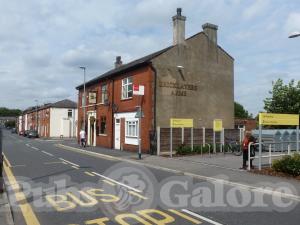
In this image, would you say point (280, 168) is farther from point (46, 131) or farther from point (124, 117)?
point (46, 131)

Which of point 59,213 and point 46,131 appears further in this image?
point 46,131

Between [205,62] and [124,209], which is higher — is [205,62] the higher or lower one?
the higher one

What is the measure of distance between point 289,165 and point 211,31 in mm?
19676

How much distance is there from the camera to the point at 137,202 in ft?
33.3

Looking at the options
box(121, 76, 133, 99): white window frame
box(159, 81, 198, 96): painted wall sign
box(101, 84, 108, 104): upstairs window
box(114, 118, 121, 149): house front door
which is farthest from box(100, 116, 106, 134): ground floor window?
box(159, 81, 198, 96): painted wall sign

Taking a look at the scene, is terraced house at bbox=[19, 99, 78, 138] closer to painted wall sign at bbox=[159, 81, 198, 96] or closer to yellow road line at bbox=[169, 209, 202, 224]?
painted wall sign at bbox=[159, 81, 198, 96]

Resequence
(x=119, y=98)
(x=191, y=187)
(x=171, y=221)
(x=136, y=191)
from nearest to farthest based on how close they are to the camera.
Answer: (x=171, y=221) → (x=136, y=191) → (x=191, y=187) → (x=119, y=98)

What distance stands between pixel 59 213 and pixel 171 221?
8.21 feet

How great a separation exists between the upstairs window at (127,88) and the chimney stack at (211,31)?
23.9ft

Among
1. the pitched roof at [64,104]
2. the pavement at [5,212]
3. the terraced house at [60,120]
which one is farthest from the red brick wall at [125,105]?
the pitched roof at [64,104]

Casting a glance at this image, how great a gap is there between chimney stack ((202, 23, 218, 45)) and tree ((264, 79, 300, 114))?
17.2 meters

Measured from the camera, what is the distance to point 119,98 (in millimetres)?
33375

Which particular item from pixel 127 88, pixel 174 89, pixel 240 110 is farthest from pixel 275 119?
pixel 240 110

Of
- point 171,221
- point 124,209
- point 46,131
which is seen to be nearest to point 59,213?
point 124,209
